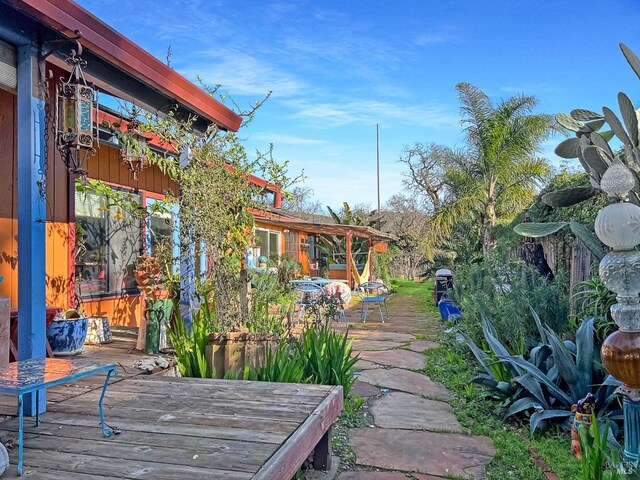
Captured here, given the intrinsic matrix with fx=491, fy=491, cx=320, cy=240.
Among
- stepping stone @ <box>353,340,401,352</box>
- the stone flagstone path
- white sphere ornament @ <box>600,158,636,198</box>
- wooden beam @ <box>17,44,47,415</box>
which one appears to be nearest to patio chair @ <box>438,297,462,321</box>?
stepping stone @ <box>353,340,401,352</box>

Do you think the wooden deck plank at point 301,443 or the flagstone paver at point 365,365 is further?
the flagstone paver at point 365,365

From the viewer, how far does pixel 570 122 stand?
211 inches

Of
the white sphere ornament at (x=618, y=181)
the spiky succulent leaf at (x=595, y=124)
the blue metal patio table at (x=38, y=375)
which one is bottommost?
the blue metal patio table at (x=38, y=375)

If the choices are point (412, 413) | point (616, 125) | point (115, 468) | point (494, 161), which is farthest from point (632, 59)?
point (494, 161)

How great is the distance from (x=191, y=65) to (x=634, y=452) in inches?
471

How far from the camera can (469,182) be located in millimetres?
11711

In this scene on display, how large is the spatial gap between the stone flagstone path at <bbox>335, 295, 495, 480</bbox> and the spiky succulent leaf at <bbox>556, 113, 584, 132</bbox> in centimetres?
311

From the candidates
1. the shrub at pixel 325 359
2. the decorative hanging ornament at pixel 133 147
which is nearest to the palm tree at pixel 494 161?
the shrub at pixel 325 359

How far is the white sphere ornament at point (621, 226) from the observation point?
2605 mm

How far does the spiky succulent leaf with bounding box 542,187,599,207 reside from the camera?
5070mm

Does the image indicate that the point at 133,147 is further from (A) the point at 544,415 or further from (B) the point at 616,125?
(B) the point at 616,125

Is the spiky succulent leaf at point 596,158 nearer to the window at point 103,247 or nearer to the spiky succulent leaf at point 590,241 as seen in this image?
the spiky succulent leaf at point 590,241

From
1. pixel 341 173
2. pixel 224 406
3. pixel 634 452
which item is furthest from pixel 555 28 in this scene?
pixel 341 173

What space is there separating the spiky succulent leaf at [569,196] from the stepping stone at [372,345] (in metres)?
3.04
